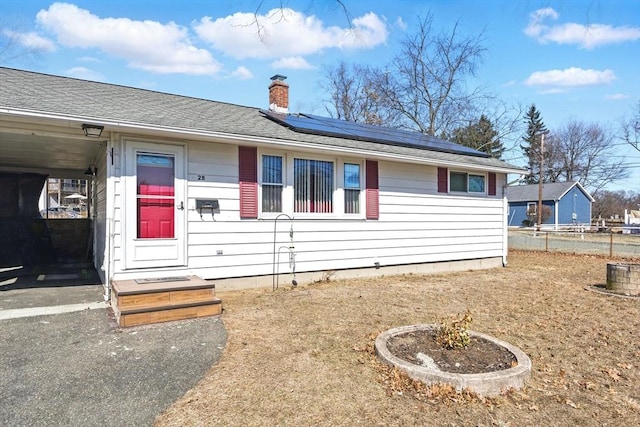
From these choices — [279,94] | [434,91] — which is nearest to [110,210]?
[279,94]

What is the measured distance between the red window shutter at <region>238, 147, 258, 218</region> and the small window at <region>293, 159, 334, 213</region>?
0.83 meters

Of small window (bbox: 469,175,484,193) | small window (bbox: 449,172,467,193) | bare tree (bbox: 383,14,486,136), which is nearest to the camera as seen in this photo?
small window (bbox: 449,172,467,193)

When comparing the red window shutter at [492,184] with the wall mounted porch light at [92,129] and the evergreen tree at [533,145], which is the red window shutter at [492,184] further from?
the evergreen tree at [533,145]

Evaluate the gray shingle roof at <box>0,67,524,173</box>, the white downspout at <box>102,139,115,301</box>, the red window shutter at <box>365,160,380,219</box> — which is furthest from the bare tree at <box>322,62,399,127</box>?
the white downspout at <box>102,139,115,301</box>

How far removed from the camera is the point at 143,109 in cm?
635

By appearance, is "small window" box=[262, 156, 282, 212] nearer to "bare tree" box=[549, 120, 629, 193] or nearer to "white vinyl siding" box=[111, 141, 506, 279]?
"white vinyl siding" box=[111, 141, 506, 279]

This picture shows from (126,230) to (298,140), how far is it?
3.25m

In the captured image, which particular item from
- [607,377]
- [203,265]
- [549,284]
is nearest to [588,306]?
[549,284]

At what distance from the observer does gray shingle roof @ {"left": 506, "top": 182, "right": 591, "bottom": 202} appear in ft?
105

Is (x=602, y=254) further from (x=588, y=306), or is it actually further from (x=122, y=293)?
(x=122, y=293)

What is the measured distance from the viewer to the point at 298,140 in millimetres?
6961

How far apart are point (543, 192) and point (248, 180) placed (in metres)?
33.5

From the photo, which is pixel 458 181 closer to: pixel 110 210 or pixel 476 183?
pixel 476 183

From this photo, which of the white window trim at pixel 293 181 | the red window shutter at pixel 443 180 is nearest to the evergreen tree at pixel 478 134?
the red window shutter at pixel 443 180
